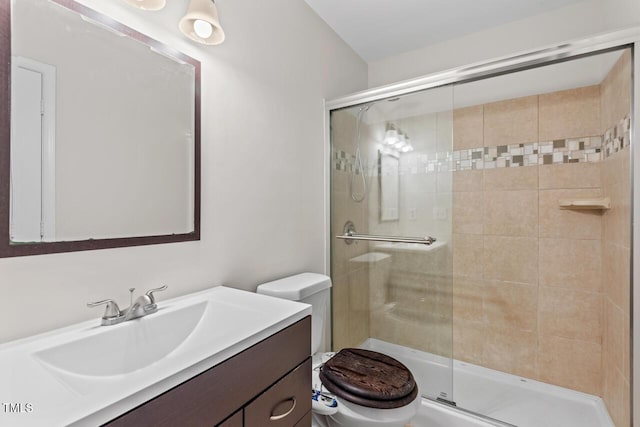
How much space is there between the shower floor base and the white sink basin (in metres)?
1.44

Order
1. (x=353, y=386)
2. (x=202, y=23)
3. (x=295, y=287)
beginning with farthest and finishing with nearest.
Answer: (x=295, y=287), (x=353, y=386), (x=202, y=23)

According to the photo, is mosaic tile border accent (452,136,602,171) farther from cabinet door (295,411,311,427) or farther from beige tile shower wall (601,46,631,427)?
cabinet door (295,411,311,427)

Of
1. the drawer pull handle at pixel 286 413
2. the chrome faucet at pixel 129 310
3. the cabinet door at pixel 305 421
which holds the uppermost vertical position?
the chrome faucet at pixel 129 310

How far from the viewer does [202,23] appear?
112cm

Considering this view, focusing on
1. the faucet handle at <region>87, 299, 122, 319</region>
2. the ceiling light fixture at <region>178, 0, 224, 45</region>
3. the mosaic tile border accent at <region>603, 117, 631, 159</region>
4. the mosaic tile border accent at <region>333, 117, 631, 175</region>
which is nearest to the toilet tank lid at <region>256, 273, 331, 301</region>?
the faucet handle at <region>87, 299, 122, 319</region>

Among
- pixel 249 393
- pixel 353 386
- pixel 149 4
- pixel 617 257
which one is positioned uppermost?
pixel 149 4

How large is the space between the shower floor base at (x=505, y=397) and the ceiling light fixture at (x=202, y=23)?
6.61 feet

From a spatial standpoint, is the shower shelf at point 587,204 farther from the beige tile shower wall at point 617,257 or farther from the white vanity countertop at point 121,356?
the white vanity countertop at point 121,356

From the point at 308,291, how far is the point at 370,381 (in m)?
0.46

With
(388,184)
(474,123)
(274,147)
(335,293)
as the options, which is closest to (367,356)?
(335,293)

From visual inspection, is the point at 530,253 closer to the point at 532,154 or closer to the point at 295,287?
the point at 532,154

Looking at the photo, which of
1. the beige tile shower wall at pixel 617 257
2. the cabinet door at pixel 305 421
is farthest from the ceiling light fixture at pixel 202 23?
the beige tile shower wall at pixel 617 257

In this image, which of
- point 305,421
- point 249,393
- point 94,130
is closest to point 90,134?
point 94,130

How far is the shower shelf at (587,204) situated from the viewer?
1650 millimetres
